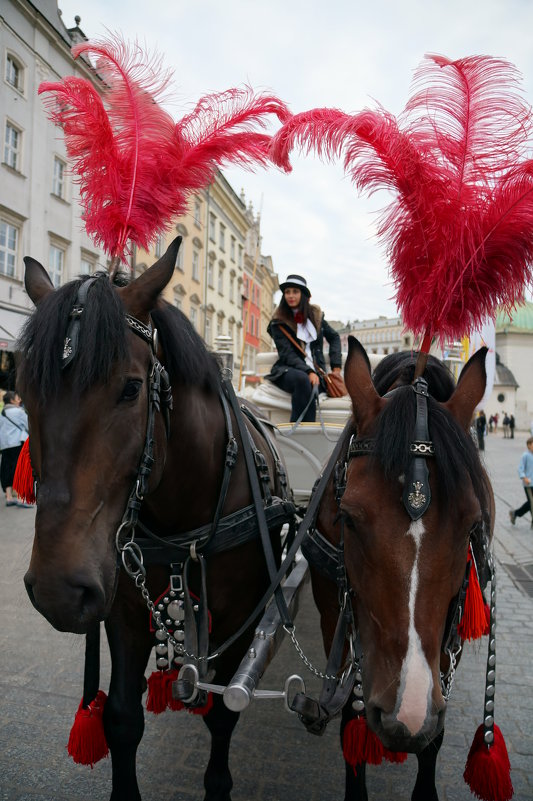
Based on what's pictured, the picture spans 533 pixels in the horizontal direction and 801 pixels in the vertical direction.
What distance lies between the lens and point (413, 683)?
5.05ft

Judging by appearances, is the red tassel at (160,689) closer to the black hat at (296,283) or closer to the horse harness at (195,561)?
the horse harness at (195,561)

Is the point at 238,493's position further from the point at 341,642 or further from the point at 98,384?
the point at 98,384

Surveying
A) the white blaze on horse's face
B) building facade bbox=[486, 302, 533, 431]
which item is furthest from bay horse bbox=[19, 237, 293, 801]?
building facade bbox=[486, 302, 533, 431]

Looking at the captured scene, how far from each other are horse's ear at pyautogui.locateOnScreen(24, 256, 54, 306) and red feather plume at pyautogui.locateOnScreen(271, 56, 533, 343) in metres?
1.12

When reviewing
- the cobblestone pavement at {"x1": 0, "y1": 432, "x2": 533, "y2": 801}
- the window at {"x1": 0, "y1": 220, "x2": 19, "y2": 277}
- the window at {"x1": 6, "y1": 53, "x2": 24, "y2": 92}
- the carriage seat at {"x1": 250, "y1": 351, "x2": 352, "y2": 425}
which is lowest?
the cobblestone pavement at {"x1": 0, "y1": 432, "x2": 533, "y2": 801}

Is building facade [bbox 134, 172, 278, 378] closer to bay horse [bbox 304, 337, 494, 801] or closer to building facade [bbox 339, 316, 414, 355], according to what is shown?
building facade [bbox 339, 316, 414, 355]

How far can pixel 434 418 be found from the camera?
6.08 feet

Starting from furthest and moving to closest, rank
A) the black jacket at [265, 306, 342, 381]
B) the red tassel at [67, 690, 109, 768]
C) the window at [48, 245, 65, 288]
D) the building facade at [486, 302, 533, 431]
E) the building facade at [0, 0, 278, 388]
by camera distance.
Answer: the building facade at [486, 302, 533, 431] → the window at [48, 245, 65, 288] → the building facade at [0, 0, 278, 388] → the black jacket at [265, 306, 342, 381] → the red tassel at [67, 690, 109, 768]

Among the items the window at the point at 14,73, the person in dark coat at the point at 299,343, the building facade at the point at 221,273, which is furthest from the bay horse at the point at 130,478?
the window at the point at 14,73

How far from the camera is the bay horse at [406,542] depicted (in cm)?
157

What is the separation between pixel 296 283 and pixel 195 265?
2507 centimetres

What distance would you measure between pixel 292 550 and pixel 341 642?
0.44 metres

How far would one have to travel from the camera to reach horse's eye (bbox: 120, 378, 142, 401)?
1721mm

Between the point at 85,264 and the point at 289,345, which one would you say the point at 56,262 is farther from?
the point at 289,345
